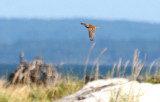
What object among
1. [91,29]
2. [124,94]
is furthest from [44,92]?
[91,29]

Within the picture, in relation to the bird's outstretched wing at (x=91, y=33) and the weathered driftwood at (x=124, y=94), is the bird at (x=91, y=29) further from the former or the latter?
the weathered driftwood at (x=124, y=94)

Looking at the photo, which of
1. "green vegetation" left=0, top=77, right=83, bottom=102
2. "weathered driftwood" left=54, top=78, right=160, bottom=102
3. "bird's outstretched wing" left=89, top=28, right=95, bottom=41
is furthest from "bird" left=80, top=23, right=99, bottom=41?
"green vegetation" left=0, top=77, right=83, bottom=102

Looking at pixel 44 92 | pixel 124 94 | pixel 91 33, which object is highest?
pixel 91 33

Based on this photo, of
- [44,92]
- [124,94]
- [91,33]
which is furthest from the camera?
[44,92]

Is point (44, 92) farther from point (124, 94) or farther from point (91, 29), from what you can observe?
point (91, 29)

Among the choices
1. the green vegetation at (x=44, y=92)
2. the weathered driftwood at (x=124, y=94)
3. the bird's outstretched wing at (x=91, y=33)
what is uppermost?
the bird's outstretched wing at (x=91, y=33)

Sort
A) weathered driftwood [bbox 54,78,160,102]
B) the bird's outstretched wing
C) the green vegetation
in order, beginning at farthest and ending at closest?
the green vegetation < weathered driftwood [bbox 54,78,160,102] < the bird's outstretched wing

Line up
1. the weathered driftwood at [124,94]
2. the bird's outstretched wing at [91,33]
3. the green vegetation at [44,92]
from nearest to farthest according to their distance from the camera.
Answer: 1. the bird's outstretched wing at [91,33]
2. the weathered driftwood at [124,94]
3. the green vegetation at [44,92]

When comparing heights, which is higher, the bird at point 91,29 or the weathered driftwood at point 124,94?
the bird at point 91,29

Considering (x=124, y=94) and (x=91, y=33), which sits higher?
(x=91, y=33)

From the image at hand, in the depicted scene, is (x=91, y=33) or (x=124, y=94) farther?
(x=124, y=94)

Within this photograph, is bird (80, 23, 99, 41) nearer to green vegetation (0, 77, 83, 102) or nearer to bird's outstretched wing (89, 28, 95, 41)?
bird's outstretched wing (89, 28, 95, 41)

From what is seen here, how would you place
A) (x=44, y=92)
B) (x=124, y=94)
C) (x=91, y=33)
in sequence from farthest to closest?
(x=44, y=92)
(x=124, y=94)
(x=91, y=33)

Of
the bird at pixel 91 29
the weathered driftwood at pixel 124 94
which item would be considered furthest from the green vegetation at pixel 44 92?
the bird at pixel 91 29
